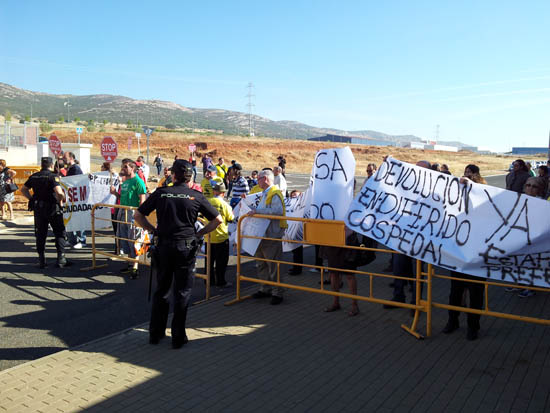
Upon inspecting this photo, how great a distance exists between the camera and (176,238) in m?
5.30

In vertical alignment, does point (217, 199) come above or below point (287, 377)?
above

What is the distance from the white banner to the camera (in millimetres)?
6602

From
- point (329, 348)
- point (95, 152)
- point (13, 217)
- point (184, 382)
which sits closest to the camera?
point (184, 382)

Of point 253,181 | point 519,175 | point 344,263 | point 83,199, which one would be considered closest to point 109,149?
point 253,181

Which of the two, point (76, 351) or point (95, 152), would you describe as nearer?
point (76, 351)

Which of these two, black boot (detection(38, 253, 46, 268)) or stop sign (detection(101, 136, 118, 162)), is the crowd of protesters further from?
stop sign (detection(101, 136, 118, 162))

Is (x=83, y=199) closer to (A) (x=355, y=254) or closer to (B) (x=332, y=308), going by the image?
(B) (x=332, y=308)

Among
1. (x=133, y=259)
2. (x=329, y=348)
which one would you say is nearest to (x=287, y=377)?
(x=329, y=348)

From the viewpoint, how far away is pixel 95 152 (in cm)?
6662

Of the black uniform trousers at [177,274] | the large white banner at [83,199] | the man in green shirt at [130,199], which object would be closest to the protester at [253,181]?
the large white banner at [83,199]

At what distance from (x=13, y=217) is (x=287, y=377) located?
13.4m

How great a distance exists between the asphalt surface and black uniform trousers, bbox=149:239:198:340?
46.2 inches

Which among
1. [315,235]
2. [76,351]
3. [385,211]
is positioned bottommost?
[76,351]

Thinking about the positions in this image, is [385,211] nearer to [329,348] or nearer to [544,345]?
[329,348]
